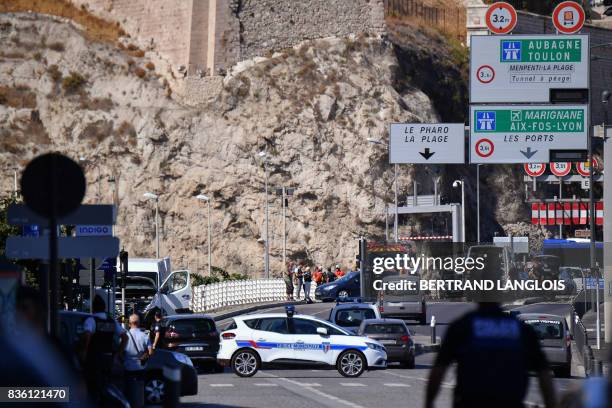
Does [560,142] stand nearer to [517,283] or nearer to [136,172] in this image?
[517,283]

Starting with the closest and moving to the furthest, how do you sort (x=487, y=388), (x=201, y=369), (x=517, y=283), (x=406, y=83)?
1. (x=487, y=388)
2. (x=201, y=369)
3. (x=517, y=283)
4. (x=406, y=83)

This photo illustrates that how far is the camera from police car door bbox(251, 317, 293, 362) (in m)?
27.5

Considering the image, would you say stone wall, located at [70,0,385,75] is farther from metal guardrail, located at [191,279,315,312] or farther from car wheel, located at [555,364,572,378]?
car wheel, located at [555,364,572,378]

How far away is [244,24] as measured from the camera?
7712 cm

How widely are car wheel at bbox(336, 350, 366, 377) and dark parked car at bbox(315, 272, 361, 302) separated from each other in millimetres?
30724

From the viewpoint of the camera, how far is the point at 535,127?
101 feet

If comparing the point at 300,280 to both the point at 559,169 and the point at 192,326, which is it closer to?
the point at 559,169

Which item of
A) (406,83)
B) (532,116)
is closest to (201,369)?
(532,116)

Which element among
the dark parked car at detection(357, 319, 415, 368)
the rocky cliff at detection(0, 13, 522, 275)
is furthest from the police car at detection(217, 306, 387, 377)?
the rocky cliff at detection(0, 13, 522, 275)

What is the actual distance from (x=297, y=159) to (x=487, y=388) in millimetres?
68284

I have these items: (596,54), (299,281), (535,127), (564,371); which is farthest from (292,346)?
(596,54)

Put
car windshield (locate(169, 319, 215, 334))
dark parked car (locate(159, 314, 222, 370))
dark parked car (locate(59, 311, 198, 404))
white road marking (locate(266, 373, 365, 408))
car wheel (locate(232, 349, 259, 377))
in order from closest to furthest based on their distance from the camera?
dark parked car (locate(59, 311, 198, 404)) < white road marking (locate(266, 373, 365, 408)) < car wheel (locate(232, 349, 259, 377)) < dark parked car (locate(159, 314, 222, 370)) < car windshield (locate(169, 319, 215, 334))

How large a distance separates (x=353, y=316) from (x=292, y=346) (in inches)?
237

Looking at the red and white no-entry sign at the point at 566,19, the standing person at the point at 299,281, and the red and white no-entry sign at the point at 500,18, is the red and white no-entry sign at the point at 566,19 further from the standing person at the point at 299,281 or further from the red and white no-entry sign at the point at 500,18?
the standing person at the point at 299,281
